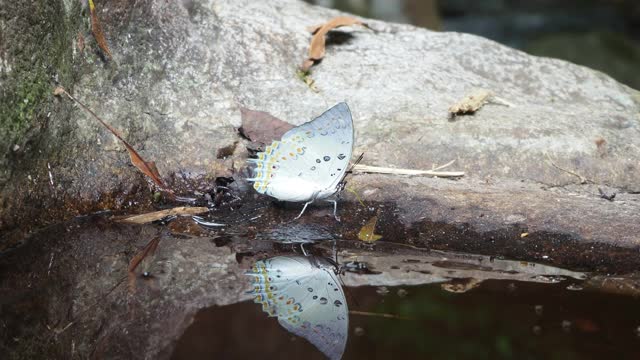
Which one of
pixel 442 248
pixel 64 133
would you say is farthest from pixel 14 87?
pixel 442 248

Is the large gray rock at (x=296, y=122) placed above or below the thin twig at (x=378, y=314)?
above

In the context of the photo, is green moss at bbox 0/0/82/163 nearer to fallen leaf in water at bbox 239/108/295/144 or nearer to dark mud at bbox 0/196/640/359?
dark mud at bbox 0/196/640/359

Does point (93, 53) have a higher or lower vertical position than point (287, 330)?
higher

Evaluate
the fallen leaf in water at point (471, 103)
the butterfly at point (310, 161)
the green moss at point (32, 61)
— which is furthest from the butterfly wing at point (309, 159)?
the green moss at point (32, 61)

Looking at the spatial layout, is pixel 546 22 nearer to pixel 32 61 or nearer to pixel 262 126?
pixel 262 126

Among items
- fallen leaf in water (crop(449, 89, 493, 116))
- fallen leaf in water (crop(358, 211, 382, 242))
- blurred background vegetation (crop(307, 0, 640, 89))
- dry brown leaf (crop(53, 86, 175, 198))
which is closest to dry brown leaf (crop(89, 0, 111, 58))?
dry brown leaf (crop(53, 86, 175, 198))

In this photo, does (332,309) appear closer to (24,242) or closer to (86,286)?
(86,286)

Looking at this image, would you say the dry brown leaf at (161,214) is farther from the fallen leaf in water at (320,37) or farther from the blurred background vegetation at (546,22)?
the blurred background vegetation at (546,22)
